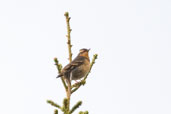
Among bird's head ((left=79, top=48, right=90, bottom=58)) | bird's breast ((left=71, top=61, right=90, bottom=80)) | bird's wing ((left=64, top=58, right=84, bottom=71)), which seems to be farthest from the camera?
bird's head ((left=79, top=48, right=90, bottom=58))

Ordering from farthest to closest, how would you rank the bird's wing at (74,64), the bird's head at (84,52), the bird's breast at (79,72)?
the bird's head at (84,52) → the bird's breast at (79,72) → the bird's wing at (74,64)

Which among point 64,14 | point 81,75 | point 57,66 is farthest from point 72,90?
point 81,75

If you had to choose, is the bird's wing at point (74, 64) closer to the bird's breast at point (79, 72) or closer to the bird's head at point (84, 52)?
the bird's breast at point (79, 72)

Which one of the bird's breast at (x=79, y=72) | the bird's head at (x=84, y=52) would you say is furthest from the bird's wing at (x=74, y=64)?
the bird's head at (x=84, y=52)

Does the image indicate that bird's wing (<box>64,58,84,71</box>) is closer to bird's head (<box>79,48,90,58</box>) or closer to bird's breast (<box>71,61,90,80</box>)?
bird's breast (<box>71,61,90,80</box>)

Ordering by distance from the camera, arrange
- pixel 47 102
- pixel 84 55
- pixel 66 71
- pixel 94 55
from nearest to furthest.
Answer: pixel 47 102
pixel 94 55
pixel 66 71
pixel 84 55

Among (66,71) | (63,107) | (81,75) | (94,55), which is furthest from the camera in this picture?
(81,75)

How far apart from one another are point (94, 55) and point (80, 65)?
2.72 meters

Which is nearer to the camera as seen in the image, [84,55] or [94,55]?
[94,55]

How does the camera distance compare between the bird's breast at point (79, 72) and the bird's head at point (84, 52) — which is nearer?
the bird's breast at point (79, 72)

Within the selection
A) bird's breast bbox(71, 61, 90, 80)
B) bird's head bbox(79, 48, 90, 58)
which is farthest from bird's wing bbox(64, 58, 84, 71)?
bird's head bbox(79, 48, 90, 58)

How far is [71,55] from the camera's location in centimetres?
532

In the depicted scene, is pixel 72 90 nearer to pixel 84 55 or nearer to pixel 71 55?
pixel 71 55

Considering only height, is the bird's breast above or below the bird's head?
below
